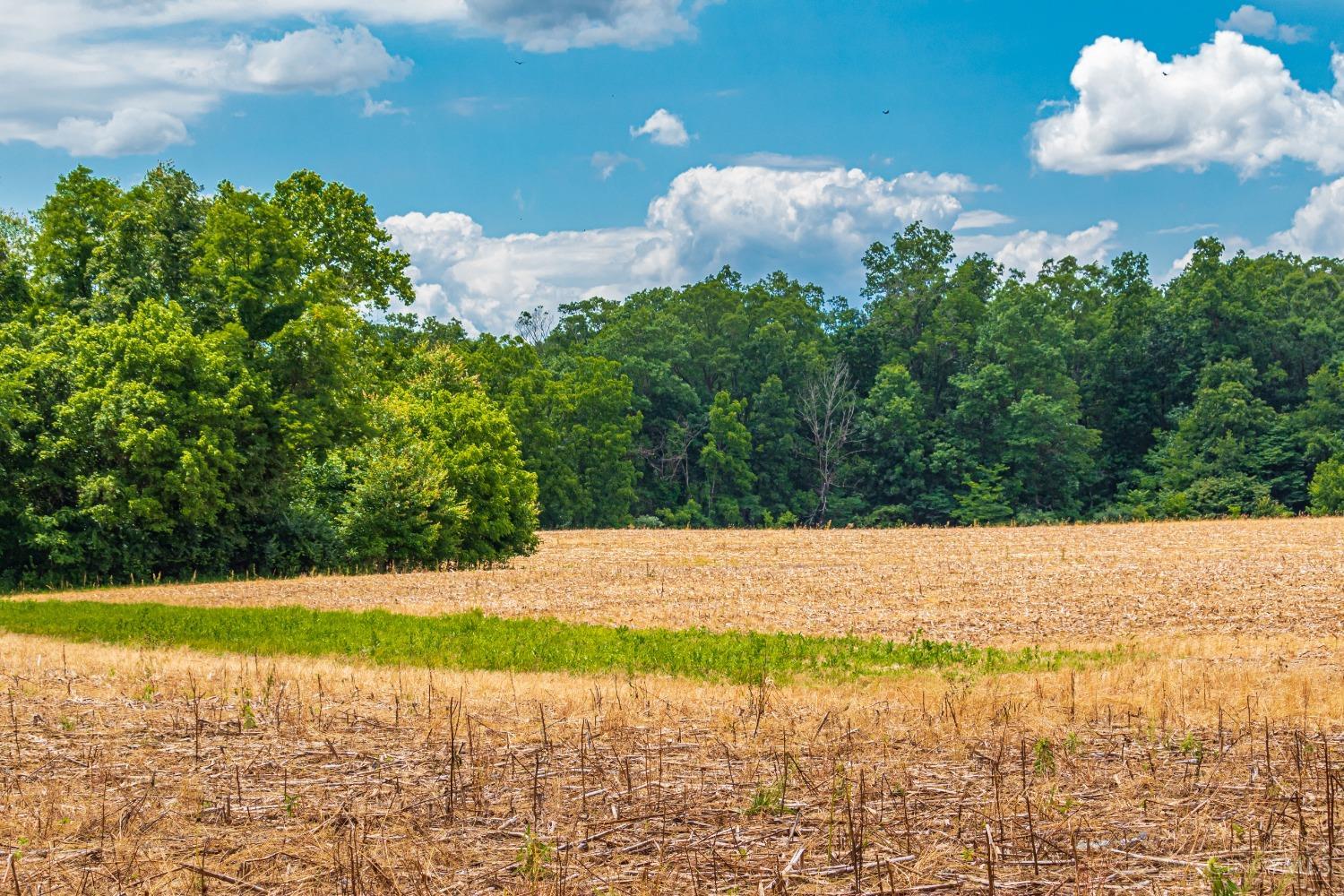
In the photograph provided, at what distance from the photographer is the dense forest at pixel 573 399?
116ft

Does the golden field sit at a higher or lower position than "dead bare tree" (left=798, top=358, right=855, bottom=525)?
lower

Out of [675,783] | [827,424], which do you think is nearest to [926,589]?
[675,783]

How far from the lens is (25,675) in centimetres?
1659

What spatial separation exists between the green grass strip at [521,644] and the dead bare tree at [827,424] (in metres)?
62.5

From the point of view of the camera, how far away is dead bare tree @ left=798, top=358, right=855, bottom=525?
84.4m

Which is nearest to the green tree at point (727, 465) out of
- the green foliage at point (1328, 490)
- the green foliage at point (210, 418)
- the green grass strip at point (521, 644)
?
the green foliage at point (1328, 490)

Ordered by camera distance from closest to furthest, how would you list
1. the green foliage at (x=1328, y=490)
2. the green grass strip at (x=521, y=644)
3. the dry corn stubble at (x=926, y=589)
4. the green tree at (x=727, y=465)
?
1. the green grass strip at (x=521, y=644)
2. the dry corn stubble at (x=926, y=589)
3. the green foliage at (x=1328, y=490)
4. the green tree at (x=727, y=465)

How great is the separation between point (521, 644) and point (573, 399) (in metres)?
56.3

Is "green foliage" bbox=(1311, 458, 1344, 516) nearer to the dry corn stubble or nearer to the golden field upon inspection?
the dry corn stubble

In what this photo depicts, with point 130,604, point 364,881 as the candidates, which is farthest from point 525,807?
point 130,604

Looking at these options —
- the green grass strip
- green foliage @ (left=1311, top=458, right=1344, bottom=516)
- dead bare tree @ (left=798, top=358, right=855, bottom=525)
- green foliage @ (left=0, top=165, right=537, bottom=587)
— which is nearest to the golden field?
the green grass strip

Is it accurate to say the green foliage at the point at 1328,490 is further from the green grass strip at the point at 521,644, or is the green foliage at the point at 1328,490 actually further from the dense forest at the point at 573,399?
the green grass strip at the point at 521,644

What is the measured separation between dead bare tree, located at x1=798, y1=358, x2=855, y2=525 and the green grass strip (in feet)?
205

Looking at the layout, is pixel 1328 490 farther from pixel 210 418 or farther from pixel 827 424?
pixel 210 418
